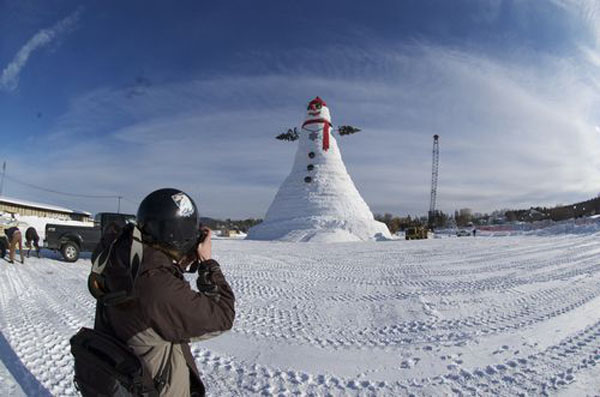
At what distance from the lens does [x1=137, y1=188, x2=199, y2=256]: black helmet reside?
1732 millimetres

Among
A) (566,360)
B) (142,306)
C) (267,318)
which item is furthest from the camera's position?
(267,318)

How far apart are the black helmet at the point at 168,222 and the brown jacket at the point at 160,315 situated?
0.47 feet

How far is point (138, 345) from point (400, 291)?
651 centimetres

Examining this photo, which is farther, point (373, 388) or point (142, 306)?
point (373, 388)

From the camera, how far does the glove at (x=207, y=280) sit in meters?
1.68

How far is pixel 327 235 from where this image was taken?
2561 centimetres

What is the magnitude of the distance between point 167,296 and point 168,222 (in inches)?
16.9

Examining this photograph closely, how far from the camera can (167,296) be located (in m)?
1.45

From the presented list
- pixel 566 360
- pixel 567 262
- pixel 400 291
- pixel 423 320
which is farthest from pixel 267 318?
pixel 567 262

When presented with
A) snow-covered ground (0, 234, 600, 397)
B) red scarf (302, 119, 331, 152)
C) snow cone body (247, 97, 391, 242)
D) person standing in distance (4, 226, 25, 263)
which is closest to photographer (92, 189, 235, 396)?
snow-covered ground (0, 234, 600, 397)

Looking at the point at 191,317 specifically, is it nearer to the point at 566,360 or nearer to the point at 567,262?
the point at 566,360

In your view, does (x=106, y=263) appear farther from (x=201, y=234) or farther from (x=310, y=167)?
(x=310, y=167)

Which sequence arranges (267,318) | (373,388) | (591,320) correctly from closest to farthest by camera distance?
1. (373,388)
2. (591,320)
3. (267,318)

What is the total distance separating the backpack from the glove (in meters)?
0.32
